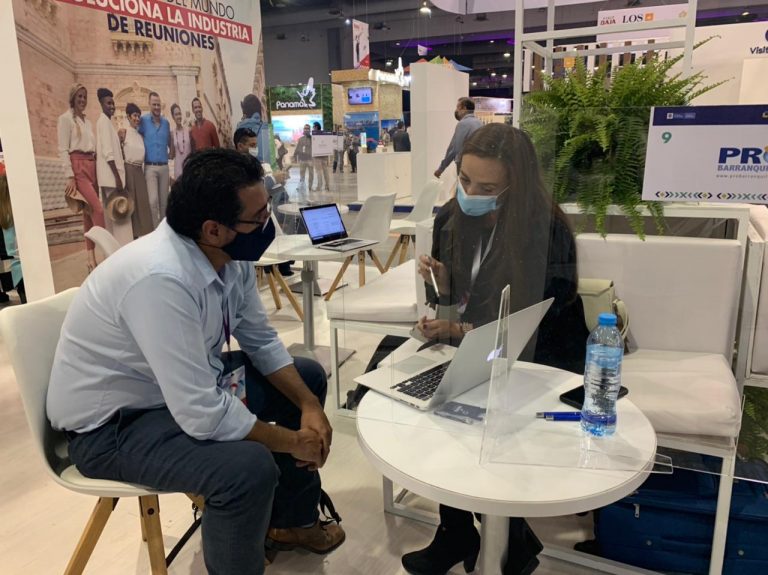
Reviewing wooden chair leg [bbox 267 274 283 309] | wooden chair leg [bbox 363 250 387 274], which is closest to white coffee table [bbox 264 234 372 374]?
wooden chair leg [bbox 363 250 387 274]

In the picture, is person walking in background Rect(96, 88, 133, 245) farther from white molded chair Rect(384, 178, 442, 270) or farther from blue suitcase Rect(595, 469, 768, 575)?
blue suitcase Rect(595, 469, 768, 575)

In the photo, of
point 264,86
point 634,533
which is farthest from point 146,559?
point 264,86

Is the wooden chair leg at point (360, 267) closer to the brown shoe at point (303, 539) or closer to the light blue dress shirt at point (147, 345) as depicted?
the brown shoe at point (303, 539)

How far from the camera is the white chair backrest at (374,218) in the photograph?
4.27 m

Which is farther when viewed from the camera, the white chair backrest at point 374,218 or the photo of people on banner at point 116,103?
the white chair backrest at point 374,218

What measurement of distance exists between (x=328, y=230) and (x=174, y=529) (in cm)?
217

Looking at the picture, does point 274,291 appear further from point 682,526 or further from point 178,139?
point 682,526

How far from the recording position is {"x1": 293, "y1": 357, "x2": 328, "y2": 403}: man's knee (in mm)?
2027

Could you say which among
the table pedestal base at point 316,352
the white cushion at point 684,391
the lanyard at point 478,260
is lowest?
the table pedestal base at point 316,352

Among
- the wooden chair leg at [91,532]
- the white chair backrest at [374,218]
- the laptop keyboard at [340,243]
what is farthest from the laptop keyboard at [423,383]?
the white chair backrest at [374,218]

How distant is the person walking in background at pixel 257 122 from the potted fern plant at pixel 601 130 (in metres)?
3.13

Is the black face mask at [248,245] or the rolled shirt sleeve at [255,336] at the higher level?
the black face mask at [248,245]

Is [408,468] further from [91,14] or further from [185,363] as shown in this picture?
[91,14]

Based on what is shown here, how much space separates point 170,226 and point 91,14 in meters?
2.37
